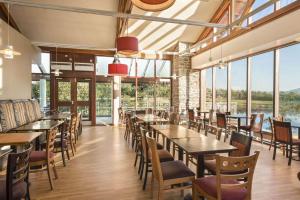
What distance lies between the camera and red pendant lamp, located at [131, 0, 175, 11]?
215cm

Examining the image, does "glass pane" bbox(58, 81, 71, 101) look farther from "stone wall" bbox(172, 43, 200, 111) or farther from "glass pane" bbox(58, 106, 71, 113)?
"stone wall" bbox(172, 43, 200, 111)

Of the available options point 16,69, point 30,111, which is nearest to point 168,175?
point 30,111

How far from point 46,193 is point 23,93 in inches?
213

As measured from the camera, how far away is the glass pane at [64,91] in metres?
9.82

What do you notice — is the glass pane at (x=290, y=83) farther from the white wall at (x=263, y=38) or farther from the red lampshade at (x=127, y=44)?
the red lampshade at (x=127, y=44)

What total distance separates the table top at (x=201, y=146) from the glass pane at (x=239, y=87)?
18.1ft

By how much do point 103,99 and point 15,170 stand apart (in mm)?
8487

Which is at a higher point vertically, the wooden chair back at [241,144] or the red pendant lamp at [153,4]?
the red pendant lamp at [153,4]

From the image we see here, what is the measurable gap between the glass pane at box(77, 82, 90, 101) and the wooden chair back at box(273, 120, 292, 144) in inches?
313

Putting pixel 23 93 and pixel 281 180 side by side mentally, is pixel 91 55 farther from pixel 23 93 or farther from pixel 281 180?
pixel 281 180

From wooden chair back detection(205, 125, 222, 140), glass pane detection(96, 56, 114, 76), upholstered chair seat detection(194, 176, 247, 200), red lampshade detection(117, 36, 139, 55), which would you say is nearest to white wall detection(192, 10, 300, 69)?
wooden chair back detection(205, 125, 222, 140)

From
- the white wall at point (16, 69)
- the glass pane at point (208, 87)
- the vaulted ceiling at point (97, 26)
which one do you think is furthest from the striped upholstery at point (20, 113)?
the glass pane at point (208, 87)

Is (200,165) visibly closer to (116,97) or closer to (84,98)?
(116,97)

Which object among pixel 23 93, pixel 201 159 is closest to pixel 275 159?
pixel 201 159
